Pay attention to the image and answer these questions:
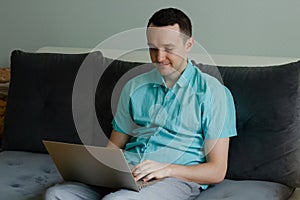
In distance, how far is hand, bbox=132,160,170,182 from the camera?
2.04 m

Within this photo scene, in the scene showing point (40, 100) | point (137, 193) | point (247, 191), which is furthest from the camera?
point (40, 100)

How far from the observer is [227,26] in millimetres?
2895

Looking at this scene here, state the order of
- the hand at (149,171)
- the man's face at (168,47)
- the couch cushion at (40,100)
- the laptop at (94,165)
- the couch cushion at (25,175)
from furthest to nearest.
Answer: the couch cushion at (40,100)
the couch cushion at (25,175)
the man's face at (168,47)
the hand at (149,171)
the laptop at (94,165)

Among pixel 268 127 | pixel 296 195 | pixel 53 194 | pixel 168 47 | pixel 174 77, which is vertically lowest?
pixel 296 195

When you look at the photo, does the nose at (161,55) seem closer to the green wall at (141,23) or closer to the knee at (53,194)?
the knee at (53,194)

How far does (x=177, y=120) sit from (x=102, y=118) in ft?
1.67

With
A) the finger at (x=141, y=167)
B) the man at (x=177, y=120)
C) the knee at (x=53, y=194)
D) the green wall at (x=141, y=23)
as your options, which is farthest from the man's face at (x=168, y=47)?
the green wall at (x=141, y=23)

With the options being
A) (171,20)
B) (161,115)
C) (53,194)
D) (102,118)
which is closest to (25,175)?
(102,118)

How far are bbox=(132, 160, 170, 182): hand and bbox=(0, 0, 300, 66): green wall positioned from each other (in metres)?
1.00

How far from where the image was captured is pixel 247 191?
2.17 metres

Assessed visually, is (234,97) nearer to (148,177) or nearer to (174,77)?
(174,77)

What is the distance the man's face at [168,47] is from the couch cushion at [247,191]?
0.46 m

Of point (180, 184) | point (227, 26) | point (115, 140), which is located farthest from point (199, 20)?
point (180, 184)

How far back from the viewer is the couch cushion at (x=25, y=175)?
7.48 ft
